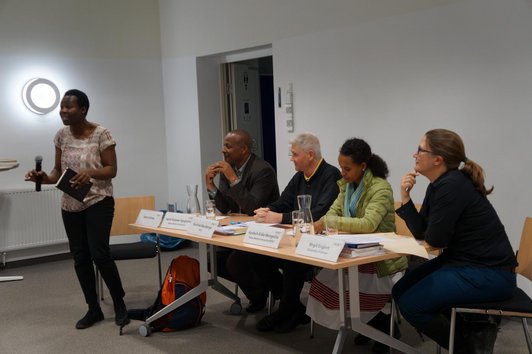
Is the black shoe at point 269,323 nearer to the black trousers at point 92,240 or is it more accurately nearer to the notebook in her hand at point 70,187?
the black trousers at point 92,240

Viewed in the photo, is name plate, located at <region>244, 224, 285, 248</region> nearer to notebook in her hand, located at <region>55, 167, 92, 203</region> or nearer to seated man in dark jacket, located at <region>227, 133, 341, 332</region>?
seated man in dark jacket, located at <region>227, 133, 341, 332</region>

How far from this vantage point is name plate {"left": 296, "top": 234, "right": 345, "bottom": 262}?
102 inches

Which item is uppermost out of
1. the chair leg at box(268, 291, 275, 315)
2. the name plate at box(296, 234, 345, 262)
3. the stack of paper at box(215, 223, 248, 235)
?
the name plate at box(296, 234, 345, 262)

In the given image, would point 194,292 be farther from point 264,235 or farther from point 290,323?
point 264,235

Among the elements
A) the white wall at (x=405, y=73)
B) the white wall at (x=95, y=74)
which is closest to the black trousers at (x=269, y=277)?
the white wall at (x=405, y=73)

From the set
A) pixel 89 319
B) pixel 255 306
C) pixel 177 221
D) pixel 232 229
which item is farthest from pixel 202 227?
pixel 89 319

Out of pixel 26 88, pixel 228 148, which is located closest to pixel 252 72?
pixel 26 88

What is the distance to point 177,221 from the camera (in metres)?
3.58

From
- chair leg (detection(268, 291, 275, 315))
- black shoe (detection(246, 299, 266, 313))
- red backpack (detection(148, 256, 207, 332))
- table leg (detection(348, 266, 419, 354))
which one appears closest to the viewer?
table leg (detection(348, 266, 419, 354))

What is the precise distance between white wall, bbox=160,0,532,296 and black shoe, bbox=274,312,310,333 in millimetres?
1393

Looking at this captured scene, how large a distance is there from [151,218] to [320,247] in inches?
57.7

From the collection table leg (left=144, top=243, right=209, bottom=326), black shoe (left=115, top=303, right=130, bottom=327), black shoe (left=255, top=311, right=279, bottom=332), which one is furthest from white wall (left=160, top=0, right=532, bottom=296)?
black shoe (left=115, top=303, right=130, bottom=327)

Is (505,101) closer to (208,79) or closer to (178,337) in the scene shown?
(178,337)

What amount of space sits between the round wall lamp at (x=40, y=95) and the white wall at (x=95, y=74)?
0.06m
